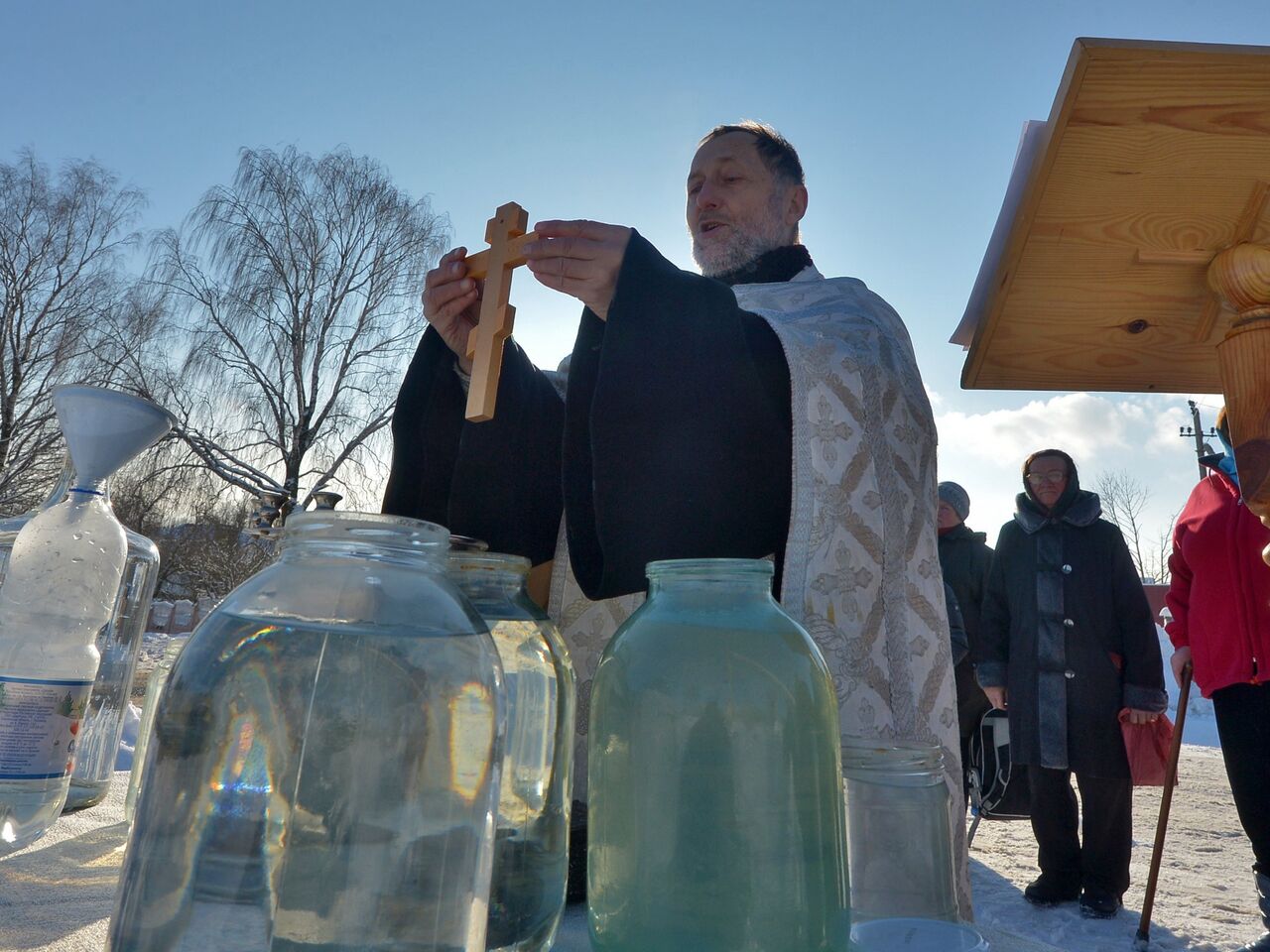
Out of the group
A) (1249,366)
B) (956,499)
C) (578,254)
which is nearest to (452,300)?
(578,254)

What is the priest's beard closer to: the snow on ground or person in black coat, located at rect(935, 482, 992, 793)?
the snow on ground

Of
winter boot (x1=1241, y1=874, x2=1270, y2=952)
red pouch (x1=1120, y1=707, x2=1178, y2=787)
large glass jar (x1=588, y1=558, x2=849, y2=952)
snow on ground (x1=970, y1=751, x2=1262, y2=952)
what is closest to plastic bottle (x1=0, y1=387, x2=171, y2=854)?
large glass jar (x1=588, y1=558, x2=849, y2=952)

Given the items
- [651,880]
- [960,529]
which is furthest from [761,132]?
[960,529]

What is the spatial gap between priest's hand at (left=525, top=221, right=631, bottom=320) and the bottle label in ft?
2.51

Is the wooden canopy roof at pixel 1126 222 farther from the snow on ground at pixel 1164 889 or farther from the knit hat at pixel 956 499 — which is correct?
the knit hat at pixel 956 499

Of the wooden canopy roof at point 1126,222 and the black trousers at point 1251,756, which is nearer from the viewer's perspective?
the wooden canopy roof at point 1126,222

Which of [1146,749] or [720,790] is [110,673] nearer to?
[720,790]

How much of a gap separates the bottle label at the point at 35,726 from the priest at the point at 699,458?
587mm

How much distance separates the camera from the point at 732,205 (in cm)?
209

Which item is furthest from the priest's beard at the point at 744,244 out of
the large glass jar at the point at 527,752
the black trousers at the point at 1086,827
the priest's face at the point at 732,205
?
the black trousers at the point at 1086,827

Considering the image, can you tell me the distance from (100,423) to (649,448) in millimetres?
688

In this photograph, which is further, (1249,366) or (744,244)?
(744,244)

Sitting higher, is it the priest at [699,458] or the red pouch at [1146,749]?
the priest at [699,458]

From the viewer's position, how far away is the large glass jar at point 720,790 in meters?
0.57
